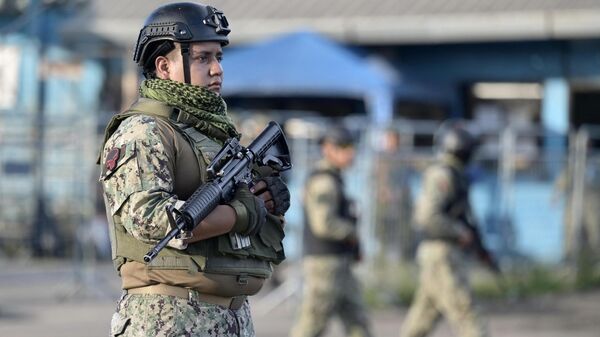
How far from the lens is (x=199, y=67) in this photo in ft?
15.4

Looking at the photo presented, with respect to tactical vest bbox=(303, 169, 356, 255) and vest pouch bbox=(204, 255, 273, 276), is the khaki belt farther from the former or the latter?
tactical vest bbox=(303, 169, 356, 255)

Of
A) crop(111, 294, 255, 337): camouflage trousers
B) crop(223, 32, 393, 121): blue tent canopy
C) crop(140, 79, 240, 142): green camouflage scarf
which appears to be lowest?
crop(111, 294, 255, 337): camouflage trousers

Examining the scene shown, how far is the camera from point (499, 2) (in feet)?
61.8

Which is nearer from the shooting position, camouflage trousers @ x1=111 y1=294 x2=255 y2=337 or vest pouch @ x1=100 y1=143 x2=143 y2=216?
vest pouch @ x1=100 y1=143 x2=143 y2=216

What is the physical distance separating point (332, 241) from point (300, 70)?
8.04 metres

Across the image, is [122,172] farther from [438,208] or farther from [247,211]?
[438,208]

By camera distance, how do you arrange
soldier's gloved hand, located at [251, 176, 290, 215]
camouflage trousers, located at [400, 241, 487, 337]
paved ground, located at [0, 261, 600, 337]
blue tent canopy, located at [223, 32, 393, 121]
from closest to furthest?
1. soldier's gloved hand, located at [251, 176, 290, 215]
2. camouflage trousers, located at [400, 241, 487, 337]
3. paved ground, located at [0, 261, 600, 337]
4. blue tent canopy, located at [223, 32, 393, 121]

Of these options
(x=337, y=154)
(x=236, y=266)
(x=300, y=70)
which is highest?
(x=300, y=70)

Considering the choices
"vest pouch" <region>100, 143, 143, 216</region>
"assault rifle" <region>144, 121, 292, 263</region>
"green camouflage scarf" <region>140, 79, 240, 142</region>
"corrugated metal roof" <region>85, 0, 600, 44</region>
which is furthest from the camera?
"corrugated metal roof" <region>85, 0, 600, 44</region>

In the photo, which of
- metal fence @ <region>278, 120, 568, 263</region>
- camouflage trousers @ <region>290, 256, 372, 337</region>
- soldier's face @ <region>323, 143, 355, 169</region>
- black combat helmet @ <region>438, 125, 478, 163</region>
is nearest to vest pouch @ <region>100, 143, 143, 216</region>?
camouflage trousers @ <region>290, 256, 372, 337</region>

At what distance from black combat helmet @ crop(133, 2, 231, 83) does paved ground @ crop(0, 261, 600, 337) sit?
6.78 meters

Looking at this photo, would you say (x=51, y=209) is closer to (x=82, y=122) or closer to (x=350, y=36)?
(x=82, y=122)

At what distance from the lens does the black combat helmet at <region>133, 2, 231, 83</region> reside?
4652mm

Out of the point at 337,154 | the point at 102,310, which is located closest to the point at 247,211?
the point at 337,154
